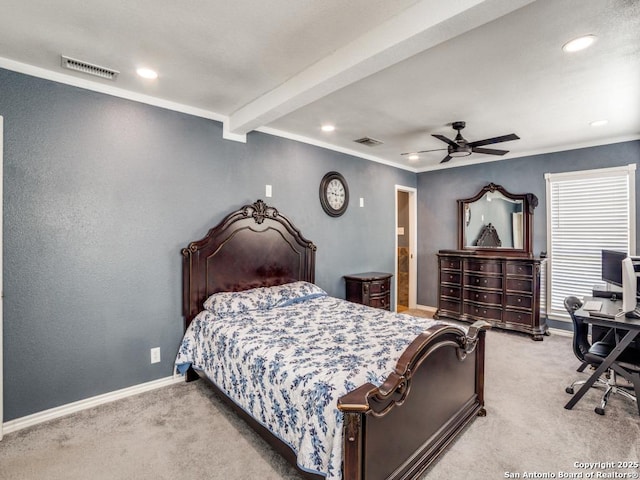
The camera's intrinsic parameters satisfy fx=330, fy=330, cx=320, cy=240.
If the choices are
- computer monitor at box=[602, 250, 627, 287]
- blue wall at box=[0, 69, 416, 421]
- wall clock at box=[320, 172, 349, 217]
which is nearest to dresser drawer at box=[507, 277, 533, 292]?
computer monitor at box=[602, 250, 627, 287]

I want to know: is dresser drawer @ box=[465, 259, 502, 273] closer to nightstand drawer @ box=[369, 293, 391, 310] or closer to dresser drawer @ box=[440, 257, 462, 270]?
dresser drawer @ box=[440, 257, 462, 270]

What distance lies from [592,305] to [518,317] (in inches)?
66.2

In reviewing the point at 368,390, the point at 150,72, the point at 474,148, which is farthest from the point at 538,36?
the point at 150,72

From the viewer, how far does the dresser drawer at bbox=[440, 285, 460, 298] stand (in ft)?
16.8

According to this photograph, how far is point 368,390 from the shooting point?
145 centimetres

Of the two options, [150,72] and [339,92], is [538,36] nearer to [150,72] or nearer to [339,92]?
[339,92]

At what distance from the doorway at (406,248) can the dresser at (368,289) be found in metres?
1.41

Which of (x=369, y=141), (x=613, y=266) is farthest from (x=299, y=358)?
(x=613, y=266)

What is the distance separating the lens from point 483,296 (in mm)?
4832

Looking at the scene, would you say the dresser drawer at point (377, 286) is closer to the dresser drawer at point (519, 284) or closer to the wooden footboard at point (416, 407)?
the dresser drawer at point (519, 284)

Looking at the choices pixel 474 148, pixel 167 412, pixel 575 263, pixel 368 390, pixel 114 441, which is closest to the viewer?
pixel 368 390

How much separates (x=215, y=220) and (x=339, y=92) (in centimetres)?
172

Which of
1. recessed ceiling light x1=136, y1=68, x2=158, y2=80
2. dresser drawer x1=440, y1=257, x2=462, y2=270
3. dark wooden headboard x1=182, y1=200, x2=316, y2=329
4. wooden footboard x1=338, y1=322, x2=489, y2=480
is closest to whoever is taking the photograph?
wooden footboard x1=338, y1=322, x2=489, y2=480

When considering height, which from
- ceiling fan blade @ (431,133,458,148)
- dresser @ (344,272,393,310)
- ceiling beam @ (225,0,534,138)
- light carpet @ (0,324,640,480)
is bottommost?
light carpet @ (0,324,640,480)
